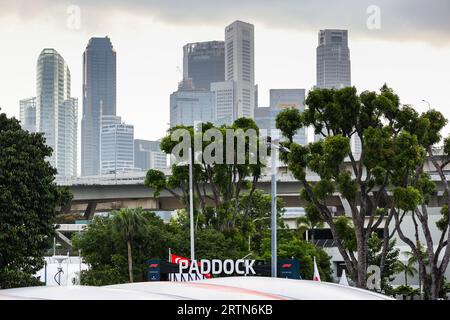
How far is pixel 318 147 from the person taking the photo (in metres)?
39.5

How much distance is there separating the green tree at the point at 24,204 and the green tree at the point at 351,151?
1081 centimetres

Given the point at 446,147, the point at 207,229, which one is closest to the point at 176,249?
the point at 207,229

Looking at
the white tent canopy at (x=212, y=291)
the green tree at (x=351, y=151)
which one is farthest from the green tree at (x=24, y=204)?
the white tent canopy at (x=212, y=291)

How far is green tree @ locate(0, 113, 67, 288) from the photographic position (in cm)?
3859

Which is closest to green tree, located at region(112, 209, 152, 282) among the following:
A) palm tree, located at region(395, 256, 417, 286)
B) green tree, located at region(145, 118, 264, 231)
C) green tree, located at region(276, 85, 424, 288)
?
green tree, located at region(145, 118, 264, 231)

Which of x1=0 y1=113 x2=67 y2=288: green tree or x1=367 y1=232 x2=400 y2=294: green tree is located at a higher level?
x1=0 y1=113 x2=67 y2=288: green tree

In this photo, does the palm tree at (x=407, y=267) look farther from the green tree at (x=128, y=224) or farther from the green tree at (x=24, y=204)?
the green tree at (x=24, y=204)

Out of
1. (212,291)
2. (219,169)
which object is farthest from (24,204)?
(212,291)

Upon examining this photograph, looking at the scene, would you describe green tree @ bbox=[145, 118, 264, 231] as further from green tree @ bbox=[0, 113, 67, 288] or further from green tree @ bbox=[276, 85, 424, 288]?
green tree @ bbox=[0, 113, 67, 288]

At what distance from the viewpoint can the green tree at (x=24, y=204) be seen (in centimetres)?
3859

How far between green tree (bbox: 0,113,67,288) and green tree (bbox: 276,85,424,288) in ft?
35.5

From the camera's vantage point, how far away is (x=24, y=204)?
39625 mm
